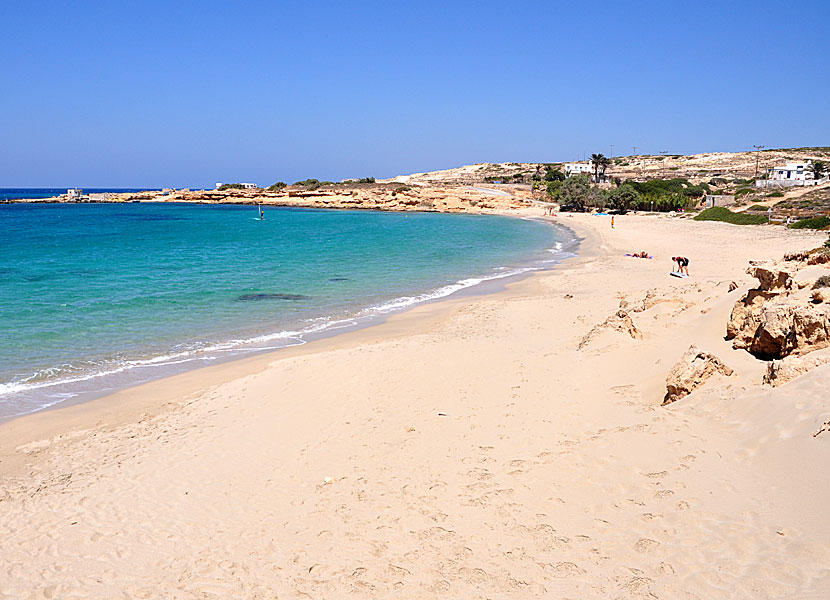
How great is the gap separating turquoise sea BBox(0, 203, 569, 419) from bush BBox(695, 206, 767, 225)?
1332 cm

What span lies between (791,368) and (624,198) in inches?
2391

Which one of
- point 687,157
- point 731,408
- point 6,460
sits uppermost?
point 687,157

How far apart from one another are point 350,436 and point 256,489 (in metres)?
1.43

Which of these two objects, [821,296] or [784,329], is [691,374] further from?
[821,296]

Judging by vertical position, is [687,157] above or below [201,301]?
above

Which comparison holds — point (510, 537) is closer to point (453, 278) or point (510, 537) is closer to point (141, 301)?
point (141, 301)

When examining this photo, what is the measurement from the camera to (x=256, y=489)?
5.88 m

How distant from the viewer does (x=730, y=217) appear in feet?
145

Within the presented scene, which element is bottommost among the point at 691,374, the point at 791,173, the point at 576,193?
the point at 691,374

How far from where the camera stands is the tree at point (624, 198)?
62688 millimetres

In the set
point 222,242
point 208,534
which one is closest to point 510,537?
point 208,534

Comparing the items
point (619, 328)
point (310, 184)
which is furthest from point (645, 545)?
point (310, 184)

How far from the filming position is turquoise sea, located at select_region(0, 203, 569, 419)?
451 inches

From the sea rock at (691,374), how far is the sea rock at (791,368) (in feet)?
2.09
